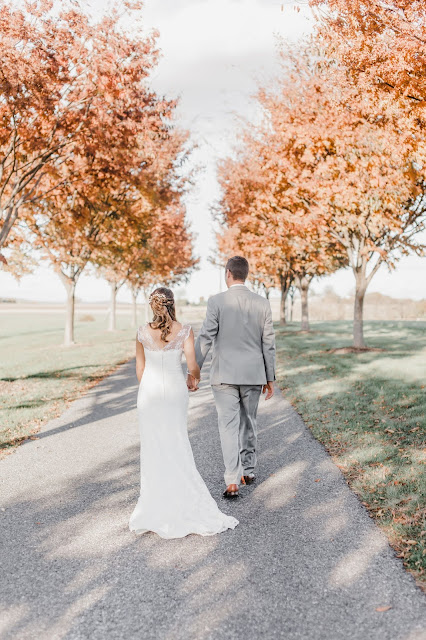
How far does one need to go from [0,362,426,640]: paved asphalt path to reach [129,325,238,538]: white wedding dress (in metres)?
0.14

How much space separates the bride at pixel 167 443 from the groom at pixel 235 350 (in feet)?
1.78

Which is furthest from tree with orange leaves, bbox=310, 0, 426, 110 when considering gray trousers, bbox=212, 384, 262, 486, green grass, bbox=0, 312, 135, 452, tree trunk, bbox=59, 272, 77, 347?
tree trunk, bbox=59, 272, 77, 347

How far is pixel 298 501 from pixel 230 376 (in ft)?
4.23

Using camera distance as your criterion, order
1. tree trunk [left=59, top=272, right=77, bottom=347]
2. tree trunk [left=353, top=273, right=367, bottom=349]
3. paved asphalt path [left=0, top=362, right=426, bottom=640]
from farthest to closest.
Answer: tree trunk [left=59, top=272, right=77, bottom=347]
tree trunk [left=353, top=273, right=367, bottom=349]
paved asphalt path [left=0, top=362, right=426, bottom=640]

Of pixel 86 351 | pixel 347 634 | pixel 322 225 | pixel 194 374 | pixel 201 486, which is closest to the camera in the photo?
pixel 347 634

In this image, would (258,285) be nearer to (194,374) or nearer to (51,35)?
(51,35)

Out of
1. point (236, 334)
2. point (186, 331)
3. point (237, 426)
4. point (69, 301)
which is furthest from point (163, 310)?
point (69, 301)

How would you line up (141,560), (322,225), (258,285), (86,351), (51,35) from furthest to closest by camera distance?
(258,285), (86,351), (322,225), (51,35), (141,560)

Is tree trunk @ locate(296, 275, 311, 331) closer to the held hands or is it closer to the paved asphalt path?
the paved asphalt path

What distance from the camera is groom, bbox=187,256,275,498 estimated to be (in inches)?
205

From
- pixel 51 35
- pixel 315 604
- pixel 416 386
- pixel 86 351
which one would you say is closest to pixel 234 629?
pixel 315 604

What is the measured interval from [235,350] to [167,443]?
117 cm

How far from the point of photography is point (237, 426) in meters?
5.27

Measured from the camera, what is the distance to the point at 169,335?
4.67 metres
